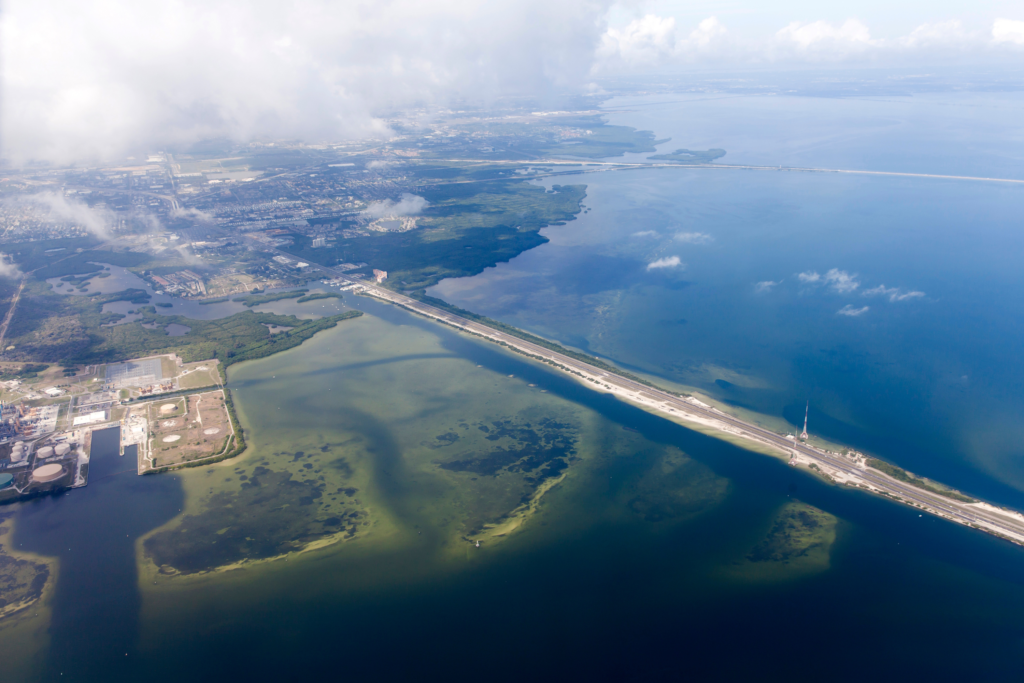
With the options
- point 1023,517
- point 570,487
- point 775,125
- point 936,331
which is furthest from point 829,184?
point 570,487

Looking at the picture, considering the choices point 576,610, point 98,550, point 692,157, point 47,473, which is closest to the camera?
point 576,610

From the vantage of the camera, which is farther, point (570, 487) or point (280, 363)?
point (280, 363)

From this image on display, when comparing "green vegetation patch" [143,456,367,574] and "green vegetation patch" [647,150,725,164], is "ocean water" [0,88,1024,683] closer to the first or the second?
"green vegetation patch" [143,456,367,574]

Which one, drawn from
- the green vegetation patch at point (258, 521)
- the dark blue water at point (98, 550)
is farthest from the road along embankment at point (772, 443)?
the dark blue water at point (98, 550)

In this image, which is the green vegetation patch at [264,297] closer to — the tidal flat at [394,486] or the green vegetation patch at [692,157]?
the tidal flat at [394,486]

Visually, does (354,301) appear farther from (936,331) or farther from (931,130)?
(931,130)

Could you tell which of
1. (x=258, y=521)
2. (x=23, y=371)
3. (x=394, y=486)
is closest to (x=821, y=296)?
(x=394, y=486)

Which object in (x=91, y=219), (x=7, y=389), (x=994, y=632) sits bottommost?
(x=994, y=632)

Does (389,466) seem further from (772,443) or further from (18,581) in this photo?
(772,443)
